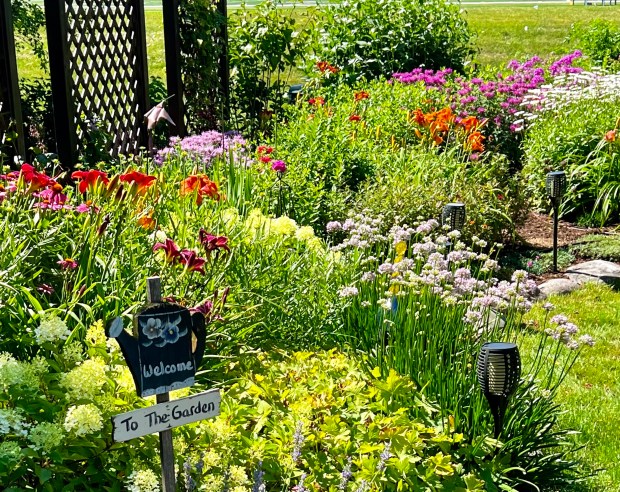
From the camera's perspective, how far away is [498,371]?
9.95ft

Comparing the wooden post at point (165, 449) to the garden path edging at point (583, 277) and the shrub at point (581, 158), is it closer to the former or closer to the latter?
the garden path edging at point (583, 277)

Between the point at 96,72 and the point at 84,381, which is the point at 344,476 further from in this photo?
the point at 96,72

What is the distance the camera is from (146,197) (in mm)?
3986

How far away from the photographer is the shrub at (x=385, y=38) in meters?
9.81

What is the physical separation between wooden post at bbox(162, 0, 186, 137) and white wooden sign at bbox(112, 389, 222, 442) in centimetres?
604

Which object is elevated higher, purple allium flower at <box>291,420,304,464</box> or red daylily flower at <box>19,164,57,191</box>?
red daylily flower at <box>19,164,57,191</box>

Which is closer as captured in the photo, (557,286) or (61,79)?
(557,286)

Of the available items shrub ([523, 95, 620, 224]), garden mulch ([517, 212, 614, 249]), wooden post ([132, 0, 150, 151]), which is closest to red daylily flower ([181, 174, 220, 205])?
wooden post ([132, 0, 150, 151])

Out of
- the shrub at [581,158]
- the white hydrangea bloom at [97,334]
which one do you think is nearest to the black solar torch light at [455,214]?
the white hydrangea bloom at [97,334]

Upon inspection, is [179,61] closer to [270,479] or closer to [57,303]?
[57,303]

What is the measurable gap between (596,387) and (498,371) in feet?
5.73

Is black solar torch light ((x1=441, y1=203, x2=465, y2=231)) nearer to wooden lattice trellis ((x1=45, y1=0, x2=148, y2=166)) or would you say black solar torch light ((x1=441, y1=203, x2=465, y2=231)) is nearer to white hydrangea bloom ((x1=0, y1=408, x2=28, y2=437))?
white hydrangea bloom ((x1=0, y1=408, x2=28, y2=437))

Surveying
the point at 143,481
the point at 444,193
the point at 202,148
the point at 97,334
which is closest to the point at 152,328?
the point at 143,481

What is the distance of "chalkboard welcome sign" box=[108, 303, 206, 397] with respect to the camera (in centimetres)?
213
